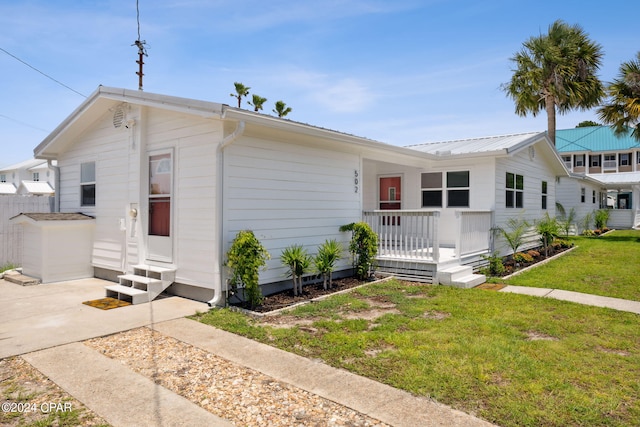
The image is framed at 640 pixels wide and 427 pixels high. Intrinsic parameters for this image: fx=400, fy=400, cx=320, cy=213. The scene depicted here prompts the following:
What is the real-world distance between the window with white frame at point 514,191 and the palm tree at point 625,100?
7452 mm

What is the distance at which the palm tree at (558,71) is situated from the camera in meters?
19.6

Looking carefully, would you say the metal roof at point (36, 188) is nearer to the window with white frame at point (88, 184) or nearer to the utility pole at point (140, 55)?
the utility pole at point (140, 55)

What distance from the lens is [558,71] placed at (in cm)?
1977

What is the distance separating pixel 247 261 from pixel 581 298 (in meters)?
5.69

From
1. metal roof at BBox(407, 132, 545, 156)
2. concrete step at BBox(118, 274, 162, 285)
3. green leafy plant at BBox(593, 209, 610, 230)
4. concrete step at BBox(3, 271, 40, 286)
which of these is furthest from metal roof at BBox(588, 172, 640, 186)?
concrete step at BBox(3, 271, 40, 286)

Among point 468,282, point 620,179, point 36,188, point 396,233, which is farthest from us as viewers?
→ point 620,179

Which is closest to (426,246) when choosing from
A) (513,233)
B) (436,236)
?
(436,236)

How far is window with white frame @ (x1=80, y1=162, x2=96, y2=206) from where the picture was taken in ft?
29.2

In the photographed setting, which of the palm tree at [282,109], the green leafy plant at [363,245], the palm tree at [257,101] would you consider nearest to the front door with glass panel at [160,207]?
the green leafy plant at [363,245]

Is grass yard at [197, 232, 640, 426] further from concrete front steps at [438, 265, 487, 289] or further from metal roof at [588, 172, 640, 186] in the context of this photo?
metal roof at [588, 172, 640, 186]

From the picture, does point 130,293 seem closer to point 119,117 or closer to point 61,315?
point 61,315

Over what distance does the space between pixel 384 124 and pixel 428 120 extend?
7.04ft

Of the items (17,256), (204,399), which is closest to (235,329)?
(204,399)

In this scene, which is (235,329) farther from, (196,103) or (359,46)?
(359,46)
